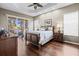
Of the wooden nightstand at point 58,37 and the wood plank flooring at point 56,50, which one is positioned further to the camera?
the wooden nightstand at point 58,37

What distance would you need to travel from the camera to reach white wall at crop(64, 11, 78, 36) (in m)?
1.91

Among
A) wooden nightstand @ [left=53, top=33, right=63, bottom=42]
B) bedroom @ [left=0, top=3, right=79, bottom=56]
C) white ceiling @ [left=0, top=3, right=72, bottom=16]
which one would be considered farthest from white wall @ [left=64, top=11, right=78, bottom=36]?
white ceiling @ [left=0, top=3, right=72, bottom=16]

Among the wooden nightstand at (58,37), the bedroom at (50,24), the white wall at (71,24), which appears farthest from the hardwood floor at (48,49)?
the white wall at (71,24)

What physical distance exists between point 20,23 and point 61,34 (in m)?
1.05

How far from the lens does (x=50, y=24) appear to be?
6.93 ft

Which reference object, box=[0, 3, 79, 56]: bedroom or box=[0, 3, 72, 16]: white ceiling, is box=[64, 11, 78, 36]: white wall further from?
box=[0, 3, 72, 16]: white ceiling

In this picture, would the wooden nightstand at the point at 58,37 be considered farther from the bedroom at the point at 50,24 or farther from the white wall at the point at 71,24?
the white wall at the point at 71,24

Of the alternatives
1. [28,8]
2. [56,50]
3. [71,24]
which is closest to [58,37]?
[56,50]

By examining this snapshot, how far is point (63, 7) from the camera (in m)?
1.96

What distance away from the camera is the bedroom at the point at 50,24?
190 cm

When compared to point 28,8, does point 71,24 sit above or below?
below

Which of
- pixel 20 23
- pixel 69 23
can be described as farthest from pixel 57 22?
pixel 20 23

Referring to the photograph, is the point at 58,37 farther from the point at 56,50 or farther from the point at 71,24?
the point at 71,24

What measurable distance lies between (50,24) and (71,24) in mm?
A: 501
